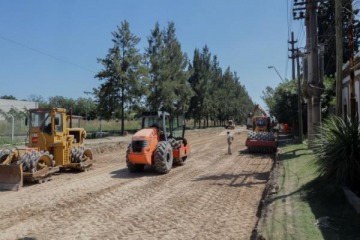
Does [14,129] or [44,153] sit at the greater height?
[14,129]

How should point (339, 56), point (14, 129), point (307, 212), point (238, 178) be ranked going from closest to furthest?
point (307, 212), point (339, 56), point (238, 178), point (14, 129)

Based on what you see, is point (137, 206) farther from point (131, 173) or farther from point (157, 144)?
point (131, 173)

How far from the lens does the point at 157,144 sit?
1525cm

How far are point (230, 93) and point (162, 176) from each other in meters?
75.1

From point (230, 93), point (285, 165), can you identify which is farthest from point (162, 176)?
point (230, 93)

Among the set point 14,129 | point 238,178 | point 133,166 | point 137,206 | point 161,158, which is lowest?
point 137,206

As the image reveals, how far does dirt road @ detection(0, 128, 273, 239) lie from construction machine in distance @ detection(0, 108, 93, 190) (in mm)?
441

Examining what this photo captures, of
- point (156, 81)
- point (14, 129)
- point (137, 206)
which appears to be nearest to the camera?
point (137, 206)

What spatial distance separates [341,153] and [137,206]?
17.4 feet

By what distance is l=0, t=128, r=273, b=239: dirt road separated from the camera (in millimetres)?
7652

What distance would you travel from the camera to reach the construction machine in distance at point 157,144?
583 inches

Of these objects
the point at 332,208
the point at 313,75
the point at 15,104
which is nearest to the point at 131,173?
the point at 332,208

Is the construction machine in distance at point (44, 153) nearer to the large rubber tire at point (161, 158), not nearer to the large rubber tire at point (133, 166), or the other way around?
the large rubber tire at point (133, 166)

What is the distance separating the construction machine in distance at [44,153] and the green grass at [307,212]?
7.86 m
